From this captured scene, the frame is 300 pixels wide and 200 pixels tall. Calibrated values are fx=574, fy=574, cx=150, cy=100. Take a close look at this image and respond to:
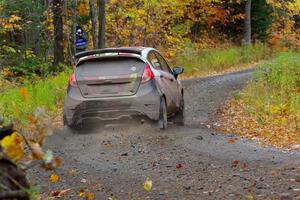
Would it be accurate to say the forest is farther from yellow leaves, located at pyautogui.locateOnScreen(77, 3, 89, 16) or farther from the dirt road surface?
the dirt road surface

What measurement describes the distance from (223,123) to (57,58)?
12.6 metres

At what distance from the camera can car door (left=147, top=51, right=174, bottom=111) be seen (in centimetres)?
1138

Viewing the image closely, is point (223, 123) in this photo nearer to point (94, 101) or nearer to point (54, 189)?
point (94, 101)

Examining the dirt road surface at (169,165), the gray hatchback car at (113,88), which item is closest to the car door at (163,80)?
the gray hatchback car at (113,88)

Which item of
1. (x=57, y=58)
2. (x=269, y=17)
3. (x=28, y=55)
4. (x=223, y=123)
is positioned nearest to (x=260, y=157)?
(x=223, y=123)

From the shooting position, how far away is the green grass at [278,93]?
41.8 feet

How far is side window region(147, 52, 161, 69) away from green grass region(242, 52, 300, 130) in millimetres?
2643

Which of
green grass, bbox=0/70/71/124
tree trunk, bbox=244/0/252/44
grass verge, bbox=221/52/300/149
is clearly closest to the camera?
grass verge, bbox=221/52/300/149

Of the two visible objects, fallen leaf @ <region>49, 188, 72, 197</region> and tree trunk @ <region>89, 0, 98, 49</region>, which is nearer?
fallen leaf @ <region>49, 188, 72, 197</region>

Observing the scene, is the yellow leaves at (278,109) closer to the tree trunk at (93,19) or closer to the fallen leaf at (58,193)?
the fallen leaf at (58,193)

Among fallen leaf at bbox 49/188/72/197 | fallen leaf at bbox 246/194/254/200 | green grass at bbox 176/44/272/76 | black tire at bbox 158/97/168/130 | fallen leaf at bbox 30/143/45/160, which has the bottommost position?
green grass at bbox 176/44/272/76

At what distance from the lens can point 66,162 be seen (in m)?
8.64

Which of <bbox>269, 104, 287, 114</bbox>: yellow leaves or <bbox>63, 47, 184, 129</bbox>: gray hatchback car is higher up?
<bbox>63, 47, 184, 129</bbox>: gray hatchback car

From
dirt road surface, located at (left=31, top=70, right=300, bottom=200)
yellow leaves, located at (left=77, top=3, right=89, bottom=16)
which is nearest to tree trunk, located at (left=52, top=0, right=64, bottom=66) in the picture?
yellow leaves, located at (left=77, top=3, right=89, bottom=16)
